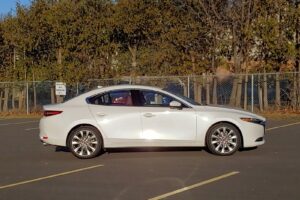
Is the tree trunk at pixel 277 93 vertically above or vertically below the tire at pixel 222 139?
above

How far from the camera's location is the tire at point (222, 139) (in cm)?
1182

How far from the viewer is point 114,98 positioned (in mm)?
12172

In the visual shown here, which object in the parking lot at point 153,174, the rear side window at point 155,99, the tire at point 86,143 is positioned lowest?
the parking lot at point 153,174

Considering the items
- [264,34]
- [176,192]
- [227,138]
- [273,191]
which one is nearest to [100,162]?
→ [227,138]

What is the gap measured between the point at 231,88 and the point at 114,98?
15.4 metres

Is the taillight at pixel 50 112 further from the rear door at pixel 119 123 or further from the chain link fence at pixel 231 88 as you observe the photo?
the chain link fence at pixel 231 88

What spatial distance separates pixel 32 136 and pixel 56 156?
4.84 m

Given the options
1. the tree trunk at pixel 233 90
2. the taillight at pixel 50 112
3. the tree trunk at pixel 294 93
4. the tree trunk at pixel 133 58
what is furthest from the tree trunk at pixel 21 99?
the taillight at pixel 50 112

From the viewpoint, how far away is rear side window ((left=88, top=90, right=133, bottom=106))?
12102 mm

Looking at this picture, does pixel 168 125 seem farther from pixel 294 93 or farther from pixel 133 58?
pixel 133 58

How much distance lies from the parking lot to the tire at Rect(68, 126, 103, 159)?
186 millimetres

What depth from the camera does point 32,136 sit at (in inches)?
674

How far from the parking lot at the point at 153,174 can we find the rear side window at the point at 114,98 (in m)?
1.09

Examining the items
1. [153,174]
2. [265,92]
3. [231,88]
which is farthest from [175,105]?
[231,88]
